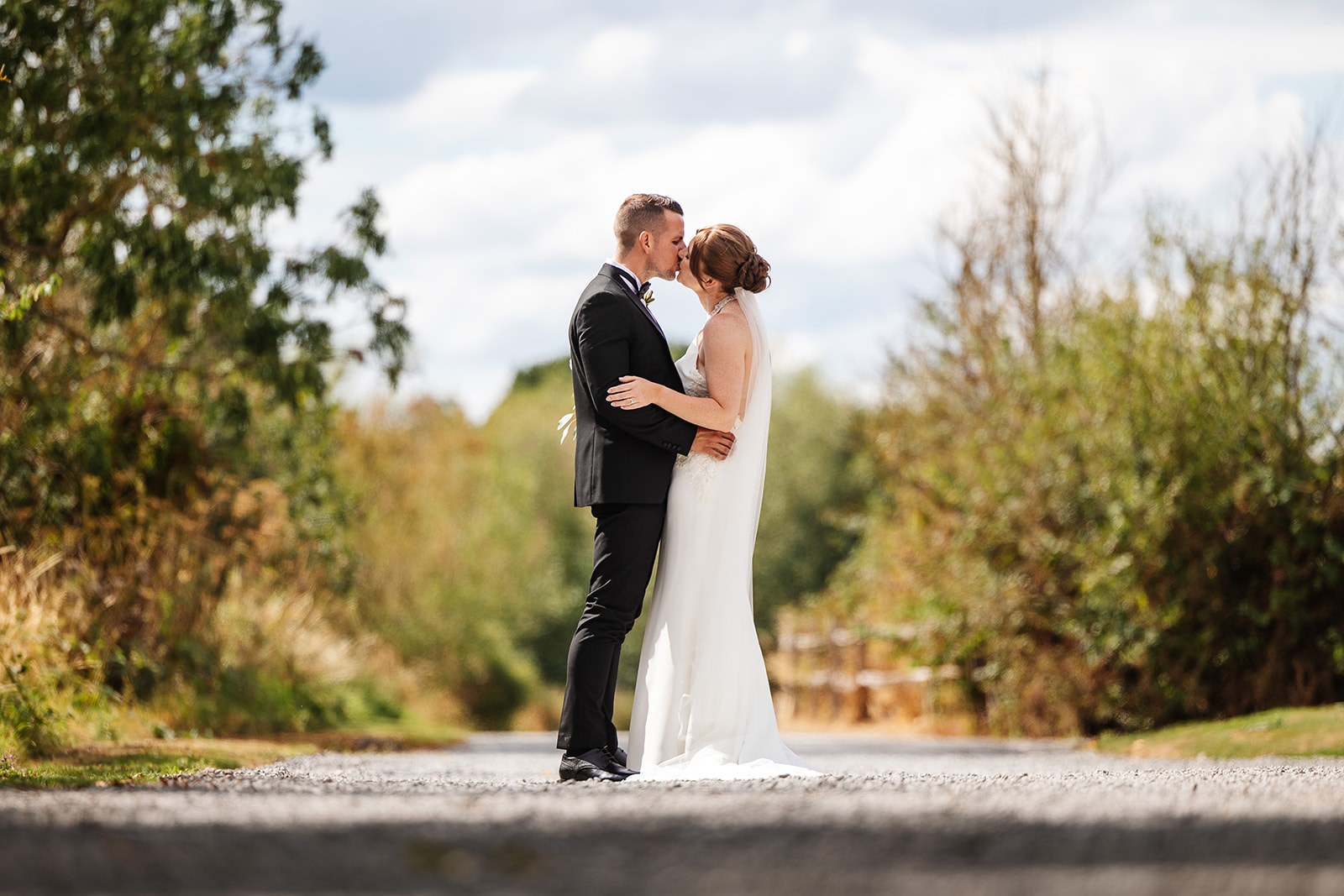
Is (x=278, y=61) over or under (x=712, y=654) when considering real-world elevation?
over

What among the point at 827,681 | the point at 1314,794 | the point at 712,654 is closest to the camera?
the point at 1314,794

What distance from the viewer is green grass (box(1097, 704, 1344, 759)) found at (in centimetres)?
905

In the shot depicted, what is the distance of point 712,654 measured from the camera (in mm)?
5547

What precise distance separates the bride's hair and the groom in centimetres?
34

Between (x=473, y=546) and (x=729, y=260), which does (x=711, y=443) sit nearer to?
(x=729, y=260)

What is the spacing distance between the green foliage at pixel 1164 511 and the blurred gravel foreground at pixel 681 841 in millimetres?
8789

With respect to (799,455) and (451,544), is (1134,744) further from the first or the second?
(799,455)

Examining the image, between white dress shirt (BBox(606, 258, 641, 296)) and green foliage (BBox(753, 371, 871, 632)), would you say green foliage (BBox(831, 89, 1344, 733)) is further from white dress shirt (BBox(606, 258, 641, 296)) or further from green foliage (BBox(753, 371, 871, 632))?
green foliage (BBox(753, 371, 871, 632))

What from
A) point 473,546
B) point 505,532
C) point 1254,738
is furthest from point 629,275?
point 505,532

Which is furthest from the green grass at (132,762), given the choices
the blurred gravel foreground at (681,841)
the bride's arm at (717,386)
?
the bride's arm at (717,386)

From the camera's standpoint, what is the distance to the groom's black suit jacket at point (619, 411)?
17.6 feet

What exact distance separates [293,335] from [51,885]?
9251mm

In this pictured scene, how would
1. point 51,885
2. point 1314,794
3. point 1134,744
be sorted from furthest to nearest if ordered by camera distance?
1. point 1134,744
2. point 1314,794
3. point 51,885

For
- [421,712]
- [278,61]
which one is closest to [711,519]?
[278,61]
